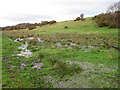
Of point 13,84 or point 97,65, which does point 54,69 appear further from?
point 97,65

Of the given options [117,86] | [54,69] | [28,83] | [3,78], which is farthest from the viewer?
[54,69]

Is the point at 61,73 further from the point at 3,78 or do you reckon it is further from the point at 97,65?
the point at 3,78

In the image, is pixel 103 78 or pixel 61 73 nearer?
pixel 103 78

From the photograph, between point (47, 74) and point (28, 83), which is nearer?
point (28, 83)

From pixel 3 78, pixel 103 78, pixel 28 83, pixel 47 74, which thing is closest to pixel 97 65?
pixel 103 78

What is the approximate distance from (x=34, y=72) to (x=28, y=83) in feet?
6.12

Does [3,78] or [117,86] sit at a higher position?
[3,78]

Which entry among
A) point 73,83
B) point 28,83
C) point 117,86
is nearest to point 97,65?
point 117,86

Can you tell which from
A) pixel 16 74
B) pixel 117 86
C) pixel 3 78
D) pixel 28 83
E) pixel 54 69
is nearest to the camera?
pixel 117 86

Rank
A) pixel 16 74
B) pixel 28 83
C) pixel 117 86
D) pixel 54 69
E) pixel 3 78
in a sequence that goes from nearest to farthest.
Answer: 1. pixel 117 86
2. pixel 28 83
3. pixel 3 78
4. pixel 16 74
5. pixel 54 69

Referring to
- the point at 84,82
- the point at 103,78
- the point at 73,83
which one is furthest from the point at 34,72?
the point at 103,78

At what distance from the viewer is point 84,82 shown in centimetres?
725

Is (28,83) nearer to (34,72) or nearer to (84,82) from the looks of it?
(34,72)

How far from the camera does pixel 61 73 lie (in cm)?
855
